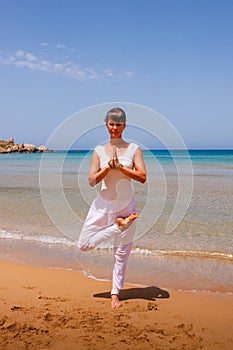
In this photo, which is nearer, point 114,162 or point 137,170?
point 114,162

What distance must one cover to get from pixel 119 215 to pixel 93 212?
0.31 m

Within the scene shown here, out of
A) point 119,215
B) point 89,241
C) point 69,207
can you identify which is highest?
point 119,215

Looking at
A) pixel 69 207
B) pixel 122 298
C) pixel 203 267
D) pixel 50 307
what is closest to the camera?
pixel 50 307

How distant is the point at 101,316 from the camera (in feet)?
12.8

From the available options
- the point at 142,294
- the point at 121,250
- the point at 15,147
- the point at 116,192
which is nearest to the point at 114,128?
the point at 116,192

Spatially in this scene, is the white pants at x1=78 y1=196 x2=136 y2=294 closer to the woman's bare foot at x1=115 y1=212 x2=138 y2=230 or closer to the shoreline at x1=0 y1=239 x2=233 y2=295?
the woman's bare foot at x1=115 y1=212 x2=138 y2=230

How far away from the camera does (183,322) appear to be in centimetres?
382

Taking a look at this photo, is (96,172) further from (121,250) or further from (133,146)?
(121,250)

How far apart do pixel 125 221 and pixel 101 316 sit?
1.06m

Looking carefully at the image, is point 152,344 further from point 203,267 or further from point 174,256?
point 174,256

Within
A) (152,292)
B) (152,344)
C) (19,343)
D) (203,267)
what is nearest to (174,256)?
(203,267)

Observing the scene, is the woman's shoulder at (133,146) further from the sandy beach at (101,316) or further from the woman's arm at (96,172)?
the sandy beach at (101,316)

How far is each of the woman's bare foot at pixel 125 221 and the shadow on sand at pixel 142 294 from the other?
108cm

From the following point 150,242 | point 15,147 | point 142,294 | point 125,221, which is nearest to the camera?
point 125,221
